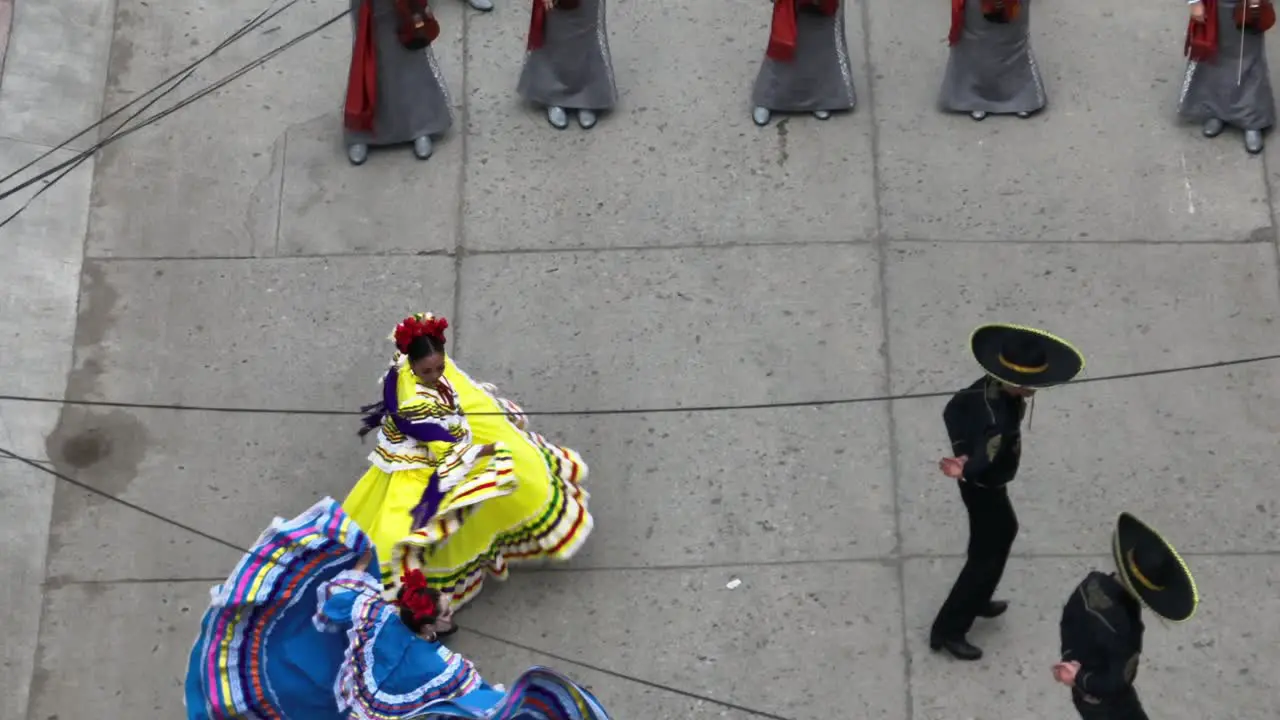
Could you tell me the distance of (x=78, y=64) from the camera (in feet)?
31.3

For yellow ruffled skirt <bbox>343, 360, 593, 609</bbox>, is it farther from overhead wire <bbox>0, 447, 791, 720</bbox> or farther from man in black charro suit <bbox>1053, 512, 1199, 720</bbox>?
man in black charro suit <bbox>1053, 512, 1199, 720</bbox>

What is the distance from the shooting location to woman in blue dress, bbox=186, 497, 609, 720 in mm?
6422

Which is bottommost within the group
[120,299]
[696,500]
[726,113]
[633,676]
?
[633,676]

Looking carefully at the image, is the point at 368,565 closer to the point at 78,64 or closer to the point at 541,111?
the point at 541,111

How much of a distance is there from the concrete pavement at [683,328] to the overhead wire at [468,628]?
0.02 m

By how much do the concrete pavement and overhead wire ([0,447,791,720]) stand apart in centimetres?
2

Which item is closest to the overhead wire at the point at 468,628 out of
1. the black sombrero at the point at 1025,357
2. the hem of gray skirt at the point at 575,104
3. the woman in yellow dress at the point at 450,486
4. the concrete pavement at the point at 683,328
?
the concrete pavement at the point at 683,328

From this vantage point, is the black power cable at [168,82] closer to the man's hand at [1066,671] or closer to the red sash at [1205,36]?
the red sash at [1205,36]

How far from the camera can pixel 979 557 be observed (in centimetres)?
698

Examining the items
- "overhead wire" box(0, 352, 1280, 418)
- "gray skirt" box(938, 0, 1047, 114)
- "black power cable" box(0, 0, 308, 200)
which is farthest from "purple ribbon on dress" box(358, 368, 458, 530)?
"gray skirt" box(938, 0, 1047, 114)

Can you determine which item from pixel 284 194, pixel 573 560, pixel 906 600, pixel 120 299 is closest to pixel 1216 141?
pixel 906 600

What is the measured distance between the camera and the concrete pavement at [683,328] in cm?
750

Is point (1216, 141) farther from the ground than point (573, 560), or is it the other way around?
point (1216, 141)

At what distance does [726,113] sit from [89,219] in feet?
9.97
